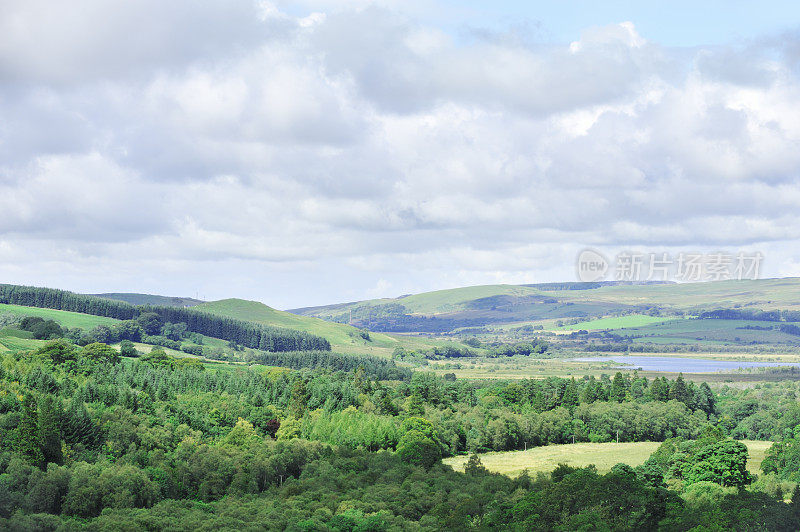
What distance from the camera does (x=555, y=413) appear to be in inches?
6270

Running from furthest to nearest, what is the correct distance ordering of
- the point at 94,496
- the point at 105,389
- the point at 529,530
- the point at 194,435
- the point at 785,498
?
the point at 105,389 < the point at 194,435 < the point at 785,498 < the point at 94,496 < the point at 529,530

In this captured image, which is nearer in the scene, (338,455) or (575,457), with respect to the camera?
(338,455)

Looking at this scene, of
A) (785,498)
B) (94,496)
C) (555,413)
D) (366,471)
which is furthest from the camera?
(555,413)

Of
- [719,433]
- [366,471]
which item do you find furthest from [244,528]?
[719,433]

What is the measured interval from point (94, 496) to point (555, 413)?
104556 millimetres

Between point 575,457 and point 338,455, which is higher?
point 338,455

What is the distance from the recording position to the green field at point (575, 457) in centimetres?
12175

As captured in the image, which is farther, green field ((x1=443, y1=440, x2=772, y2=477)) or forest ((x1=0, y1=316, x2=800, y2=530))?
green field ((x1=443, y1=440, x2=772, y2=477))

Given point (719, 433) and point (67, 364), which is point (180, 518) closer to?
point (719, 433)

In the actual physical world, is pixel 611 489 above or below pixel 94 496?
above

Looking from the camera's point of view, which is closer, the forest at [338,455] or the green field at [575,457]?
the forest at [338,455]

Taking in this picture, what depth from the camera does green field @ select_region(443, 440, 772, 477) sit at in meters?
122

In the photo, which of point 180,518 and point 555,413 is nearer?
point 180,518

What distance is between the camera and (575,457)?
134375 millimetres
